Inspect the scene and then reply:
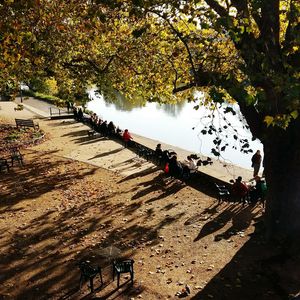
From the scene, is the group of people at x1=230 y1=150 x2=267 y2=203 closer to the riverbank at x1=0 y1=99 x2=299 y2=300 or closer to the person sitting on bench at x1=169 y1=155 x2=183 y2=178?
the riverbank at x1=0 y1=99 x2=299 y2=300

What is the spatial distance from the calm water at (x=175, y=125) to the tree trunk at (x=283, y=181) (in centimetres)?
1531

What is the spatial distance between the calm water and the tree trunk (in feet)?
50.2

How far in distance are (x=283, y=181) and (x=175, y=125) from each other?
35.7 m

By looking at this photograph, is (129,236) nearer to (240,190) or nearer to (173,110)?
(240,190)

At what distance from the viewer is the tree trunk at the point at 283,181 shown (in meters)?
10.5

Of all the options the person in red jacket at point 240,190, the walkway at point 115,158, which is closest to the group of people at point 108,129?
the walkway at point 115,158

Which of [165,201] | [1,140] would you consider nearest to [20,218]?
[165,201]

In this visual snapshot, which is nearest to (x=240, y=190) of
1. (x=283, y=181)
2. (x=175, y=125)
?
(x=283, y=181)

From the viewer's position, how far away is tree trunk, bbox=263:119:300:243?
1050cm

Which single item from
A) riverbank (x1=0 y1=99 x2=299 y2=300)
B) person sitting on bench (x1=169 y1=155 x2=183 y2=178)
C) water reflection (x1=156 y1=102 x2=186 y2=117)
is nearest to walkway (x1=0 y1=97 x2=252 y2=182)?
riverbank (x1=0 y1=99 x2=299 y2=300)

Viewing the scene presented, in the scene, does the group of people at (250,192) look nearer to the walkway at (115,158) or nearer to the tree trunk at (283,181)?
the walkway at (115,158)

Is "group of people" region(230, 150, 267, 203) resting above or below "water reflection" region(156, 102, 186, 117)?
above

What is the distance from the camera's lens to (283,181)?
10852mm

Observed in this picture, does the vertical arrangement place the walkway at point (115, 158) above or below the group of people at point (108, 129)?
below
